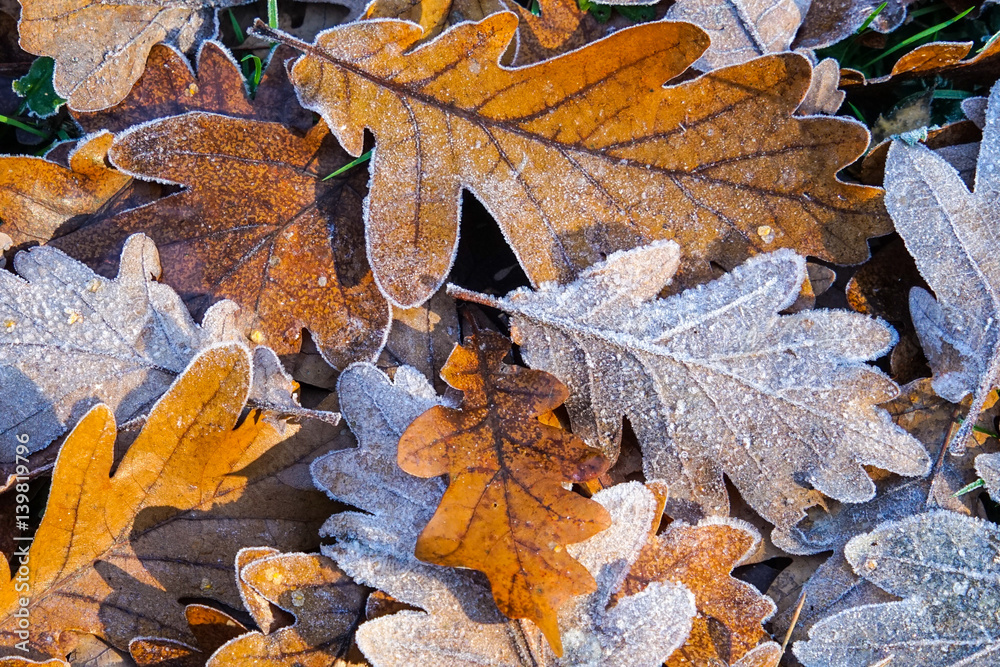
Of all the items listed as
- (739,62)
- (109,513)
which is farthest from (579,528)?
(739,62)

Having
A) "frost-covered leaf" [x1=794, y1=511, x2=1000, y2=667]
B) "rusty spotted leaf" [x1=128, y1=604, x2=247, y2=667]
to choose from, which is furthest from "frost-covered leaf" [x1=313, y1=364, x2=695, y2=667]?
"frost-covered leaf" [x1=794, y1=511, x2=1000, y2=667]

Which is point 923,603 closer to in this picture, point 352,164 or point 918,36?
point 918,36

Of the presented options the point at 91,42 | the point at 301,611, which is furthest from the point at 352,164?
the point at 301,611

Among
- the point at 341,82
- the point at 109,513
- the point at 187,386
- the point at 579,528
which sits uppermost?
the point at 341,82

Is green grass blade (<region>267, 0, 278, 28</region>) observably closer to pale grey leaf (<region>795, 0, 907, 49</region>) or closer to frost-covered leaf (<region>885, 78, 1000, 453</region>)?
pale grey leaf (<region>795, 0, 907, 49</region>)

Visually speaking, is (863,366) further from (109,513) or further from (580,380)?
(109,513)
